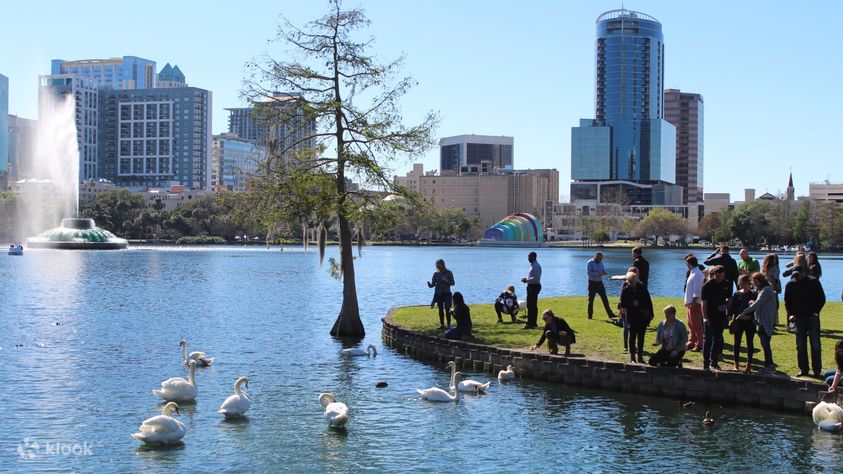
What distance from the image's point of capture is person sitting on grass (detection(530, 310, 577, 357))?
24.2 m

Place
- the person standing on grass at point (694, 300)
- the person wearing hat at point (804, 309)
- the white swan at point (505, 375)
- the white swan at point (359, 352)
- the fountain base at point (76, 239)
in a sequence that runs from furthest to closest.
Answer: the fountain base at point (76, 239) → the white swan at point (359, 352) → the white swan at point (505, 375) → the person standing on grass at point (694, 300) → the person wearing hat at point (804, 309)

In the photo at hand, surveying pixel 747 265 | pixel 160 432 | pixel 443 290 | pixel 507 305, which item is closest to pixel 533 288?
pixel 507 305

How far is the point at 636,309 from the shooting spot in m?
22.0

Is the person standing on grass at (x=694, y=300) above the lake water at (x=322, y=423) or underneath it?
above

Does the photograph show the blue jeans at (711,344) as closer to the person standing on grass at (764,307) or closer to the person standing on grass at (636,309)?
the person standing on grass at (764,307)

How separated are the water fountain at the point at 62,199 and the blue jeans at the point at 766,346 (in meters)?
112

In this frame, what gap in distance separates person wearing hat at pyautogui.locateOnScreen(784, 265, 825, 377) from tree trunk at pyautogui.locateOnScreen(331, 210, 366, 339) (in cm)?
1648

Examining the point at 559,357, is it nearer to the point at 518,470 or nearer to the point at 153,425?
the point at 518,470

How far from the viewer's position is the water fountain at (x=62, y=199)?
13512cm

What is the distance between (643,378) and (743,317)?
9.59 feet

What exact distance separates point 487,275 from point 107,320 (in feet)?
170

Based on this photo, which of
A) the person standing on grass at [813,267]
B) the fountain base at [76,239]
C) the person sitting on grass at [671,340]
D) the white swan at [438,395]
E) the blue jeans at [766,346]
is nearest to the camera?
the blue jeans at [766,346]

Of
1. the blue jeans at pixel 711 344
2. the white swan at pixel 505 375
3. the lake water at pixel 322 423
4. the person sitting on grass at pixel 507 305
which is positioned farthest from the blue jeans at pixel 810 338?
the person sitting on grass at pixel 507 305

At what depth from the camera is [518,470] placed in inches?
653
